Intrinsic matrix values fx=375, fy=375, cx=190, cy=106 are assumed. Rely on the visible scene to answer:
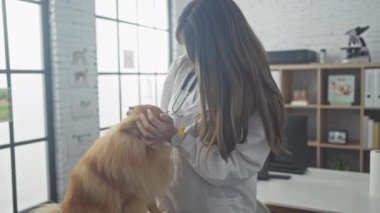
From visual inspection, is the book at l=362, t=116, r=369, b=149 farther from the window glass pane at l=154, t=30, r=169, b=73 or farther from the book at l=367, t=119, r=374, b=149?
the window glass pane at l=154, t=30, r=169, b=73

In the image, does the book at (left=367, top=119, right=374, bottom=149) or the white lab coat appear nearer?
the white lab coat

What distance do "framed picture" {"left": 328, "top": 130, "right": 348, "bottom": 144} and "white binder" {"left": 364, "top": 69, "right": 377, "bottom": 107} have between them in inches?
19.1

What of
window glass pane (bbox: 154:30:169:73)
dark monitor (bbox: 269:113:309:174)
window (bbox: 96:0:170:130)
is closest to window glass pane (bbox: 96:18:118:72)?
window (bbox: 96:0:170:130)

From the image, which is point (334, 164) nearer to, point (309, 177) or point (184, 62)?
point (309, 177)

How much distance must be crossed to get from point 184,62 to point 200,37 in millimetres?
265

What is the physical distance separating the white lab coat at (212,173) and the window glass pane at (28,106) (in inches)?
76.9

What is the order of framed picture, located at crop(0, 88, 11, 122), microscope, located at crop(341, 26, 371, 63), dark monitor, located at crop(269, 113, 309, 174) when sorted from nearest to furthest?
dark monitor, located at crop(269, 113, 309, 174), framed picture, located at crop(0, 88, 11, 122), microscope, located at crop(341, 26, 371, 63)

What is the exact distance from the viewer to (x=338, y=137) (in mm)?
4359

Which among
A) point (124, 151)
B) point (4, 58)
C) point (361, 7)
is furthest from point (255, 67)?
point (361, 7)

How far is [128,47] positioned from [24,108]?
60.2 inches

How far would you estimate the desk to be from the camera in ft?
6.27

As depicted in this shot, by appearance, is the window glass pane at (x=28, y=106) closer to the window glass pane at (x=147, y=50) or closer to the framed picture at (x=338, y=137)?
the window glass pane at (x=147, y=50)

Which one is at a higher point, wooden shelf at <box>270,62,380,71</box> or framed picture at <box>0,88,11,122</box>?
wooden shelf at <box>270,62,380,71</box>

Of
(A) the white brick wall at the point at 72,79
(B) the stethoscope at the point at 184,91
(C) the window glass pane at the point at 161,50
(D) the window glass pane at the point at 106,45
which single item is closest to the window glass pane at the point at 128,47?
(D) the window glass pane at the point at 106,45
